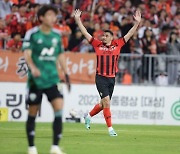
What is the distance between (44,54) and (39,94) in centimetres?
72

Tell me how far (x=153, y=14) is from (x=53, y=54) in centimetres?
1710

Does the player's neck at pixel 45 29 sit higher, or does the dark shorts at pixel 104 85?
the player's neck at pixel 45 29

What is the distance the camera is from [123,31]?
2725cm

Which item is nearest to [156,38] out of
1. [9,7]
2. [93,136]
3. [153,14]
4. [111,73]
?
[153,14]

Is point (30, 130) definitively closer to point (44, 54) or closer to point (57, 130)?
point (57, 130)

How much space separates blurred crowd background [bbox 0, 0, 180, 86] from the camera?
2550 cm

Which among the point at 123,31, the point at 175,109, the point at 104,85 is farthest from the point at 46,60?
the point at 123,31

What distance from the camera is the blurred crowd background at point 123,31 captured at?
1004 inches

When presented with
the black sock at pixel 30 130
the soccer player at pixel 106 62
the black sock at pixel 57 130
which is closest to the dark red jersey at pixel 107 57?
the soccer player at pixel 106 62

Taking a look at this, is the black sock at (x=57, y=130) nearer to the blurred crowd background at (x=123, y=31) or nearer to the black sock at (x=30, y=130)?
the black sock at (x=30, y=130)

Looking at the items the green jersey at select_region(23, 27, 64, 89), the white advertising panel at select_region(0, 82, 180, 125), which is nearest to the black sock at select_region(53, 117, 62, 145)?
the green jersey at select_region(23, 27, 64, 89)

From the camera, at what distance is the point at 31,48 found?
12305 millimetres

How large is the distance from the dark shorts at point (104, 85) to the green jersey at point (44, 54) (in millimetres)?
6599

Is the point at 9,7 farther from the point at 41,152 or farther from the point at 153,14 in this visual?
the point at 41,152
